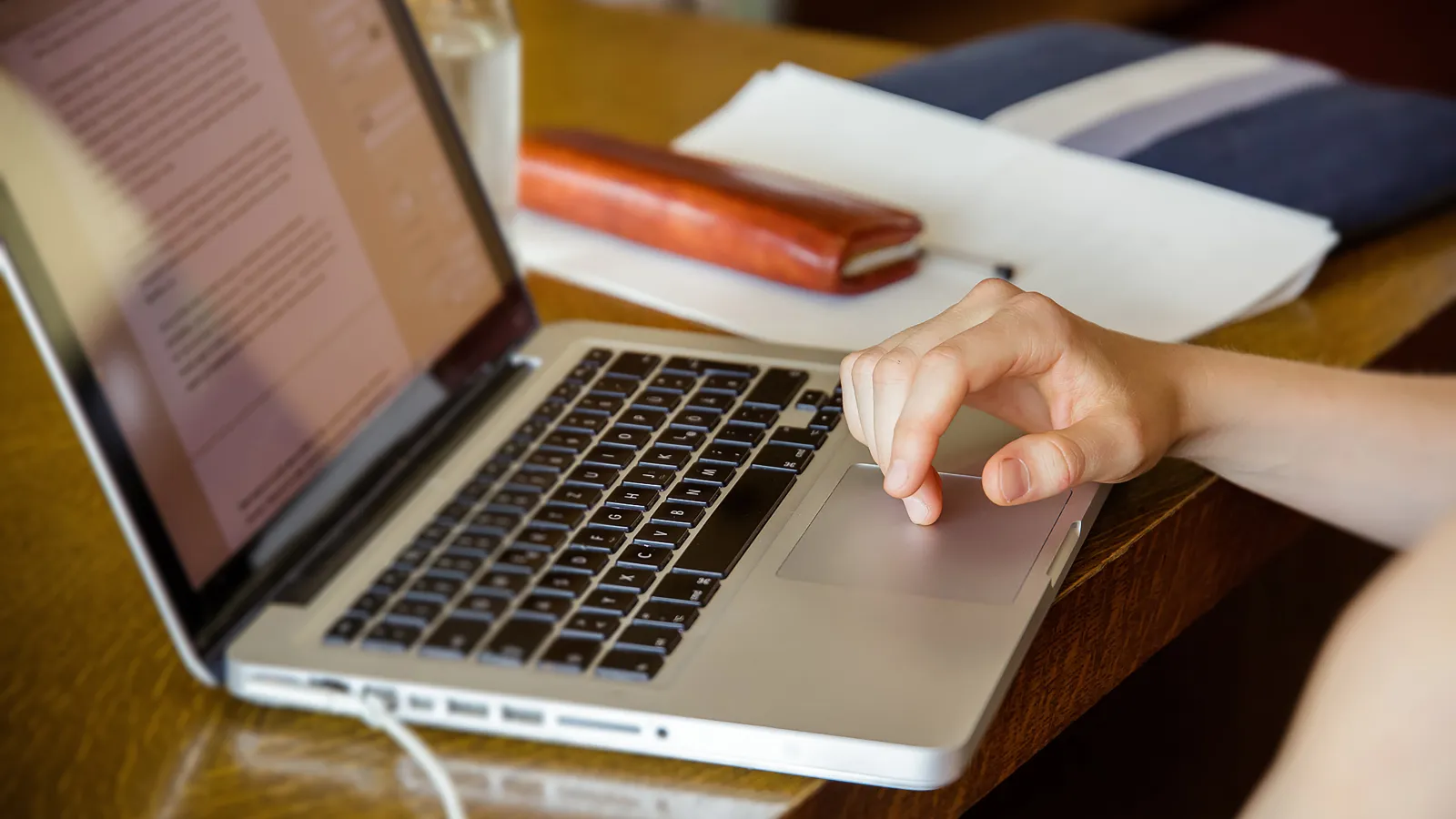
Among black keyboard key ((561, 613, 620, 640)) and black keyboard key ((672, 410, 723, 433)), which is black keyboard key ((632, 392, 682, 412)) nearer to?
black keyboard key ((672, 410, 723, 433))

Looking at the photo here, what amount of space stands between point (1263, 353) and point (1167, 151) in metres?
0.24

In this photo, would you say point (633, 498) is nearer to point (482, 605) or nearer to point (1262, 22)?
point (482, 605)

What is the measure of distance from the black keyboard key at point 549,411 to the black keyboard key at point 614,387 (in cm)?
2

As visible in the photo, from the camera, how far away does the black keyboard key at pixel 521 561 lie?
541 millimetres

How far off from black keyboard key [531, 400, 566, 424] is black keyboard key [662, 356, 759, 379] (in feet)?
0.18

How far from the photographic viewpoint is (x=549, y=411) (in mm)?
661

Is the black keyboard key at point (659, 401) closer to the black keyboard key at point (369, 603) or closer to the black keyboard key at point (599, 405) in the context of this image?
the black keyboard key at point (599, 405)

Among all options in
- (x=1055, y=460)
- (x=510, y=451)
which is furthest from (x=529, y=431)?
(x=1055, y=460)

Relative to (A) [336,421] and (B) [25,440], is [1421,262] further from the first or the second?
(B) [25,440]

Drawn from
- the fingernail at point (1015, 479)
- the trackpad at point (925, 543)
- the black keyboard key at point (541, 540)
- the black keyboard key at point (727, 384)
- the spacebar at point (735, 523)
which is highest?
the black keyboard key at point (541, 540)

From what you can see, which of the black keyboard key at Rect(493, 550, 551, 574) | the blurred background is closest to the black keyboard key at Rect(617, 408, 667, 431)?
the black keyboard key at Rect(493, 550, 551, 574)

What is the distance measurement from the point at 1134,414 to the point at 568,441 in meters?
0.23

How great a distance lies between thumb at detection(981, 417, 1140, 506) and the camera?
54cm

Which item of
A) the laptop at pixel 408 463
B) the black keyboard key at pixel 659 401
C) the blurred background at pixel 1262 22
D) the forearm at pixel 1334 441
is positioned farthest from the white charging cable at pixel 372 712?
the blurred background at pixel 1262 22
